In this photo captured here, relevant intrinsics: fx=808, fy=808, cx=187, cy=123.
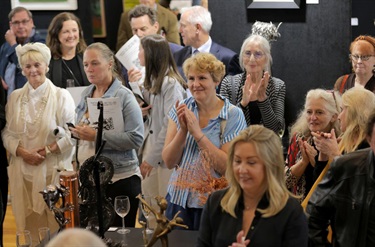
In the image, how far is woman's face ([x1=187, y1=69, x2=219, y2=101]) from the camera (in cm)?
481

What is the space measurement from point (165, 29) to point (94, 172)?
4.53m

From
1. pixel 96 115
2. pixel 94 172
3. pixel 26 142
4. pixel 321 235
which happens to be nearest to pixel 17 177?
pixel 26 142

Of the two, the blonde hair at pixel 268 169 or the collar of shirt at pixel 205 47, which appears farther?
the collar of shirt at pixel 205 47

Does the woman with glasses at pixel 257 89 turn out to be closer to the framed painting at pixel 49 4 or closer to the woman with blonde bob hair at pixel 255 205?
the woman with blonde bob hair at pixel 255 205

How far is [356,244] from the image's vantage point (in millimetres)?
3572

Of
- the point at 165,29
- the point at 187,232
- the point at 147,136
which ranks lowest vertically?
the point at 187,232

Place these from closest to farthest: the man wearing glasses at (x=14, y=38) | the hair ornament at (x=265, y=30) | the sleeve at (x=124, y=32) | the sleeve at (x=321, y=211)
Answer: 1. the sleeve at (x=321, y=211)
2. the hair ornament at (x=265, y=30)
3. the man wearing glasses at (x=14, y=38)
4. the sleeve at (x=124, y=32)

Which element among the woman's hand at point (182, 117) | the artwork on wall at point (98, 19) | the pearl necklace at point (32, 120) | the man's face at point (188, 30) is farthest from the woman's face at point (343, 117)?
the artwork on wall at point (98, 19)

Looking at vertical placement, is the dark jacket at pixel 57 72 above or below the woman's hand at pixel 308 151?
above

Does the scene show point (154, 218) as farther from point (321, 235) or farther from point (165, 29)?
point (165, 29)

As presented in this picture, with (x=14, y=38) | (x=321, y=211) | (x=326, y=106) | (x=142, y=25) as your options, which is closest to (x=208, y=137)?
(x=326, y=106)

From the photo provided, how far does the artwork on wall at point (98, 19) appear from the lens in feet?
33.7

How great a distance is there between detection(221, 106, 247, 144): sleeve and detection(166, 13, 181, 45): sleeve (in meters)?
3.88

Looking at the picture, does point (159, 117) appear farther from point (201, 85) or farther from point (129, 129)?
point (201, 85)
